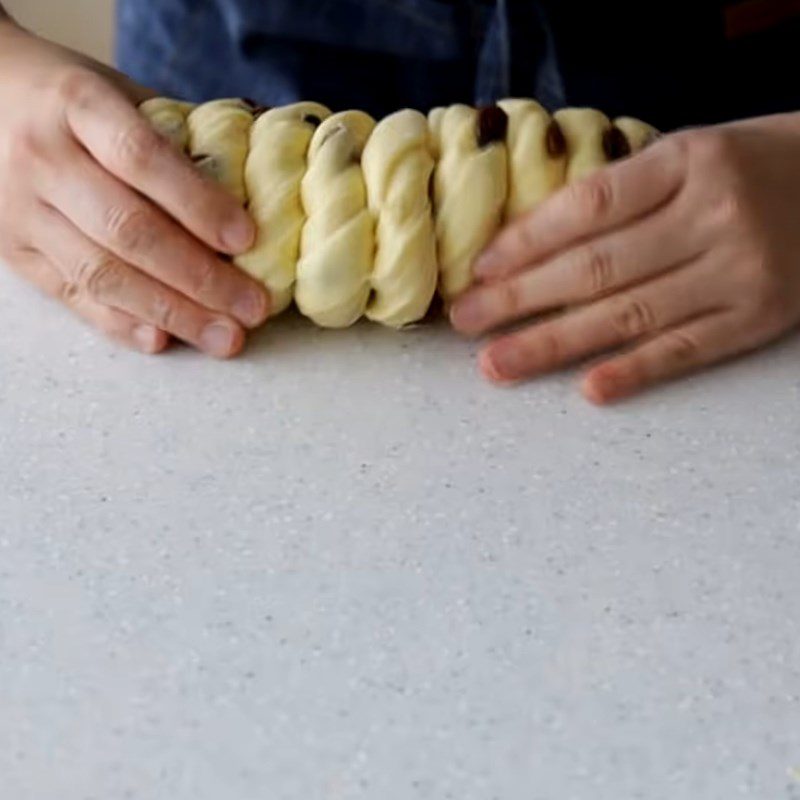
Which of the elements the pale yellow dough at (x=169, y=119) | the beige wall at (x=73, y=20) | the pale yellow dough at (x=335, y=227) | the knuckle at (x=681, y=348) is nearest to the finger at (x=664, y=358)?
the knuckle at (x=681, y=348)

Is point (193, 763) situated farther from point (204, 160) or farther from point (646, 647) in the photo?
point (204, 160)

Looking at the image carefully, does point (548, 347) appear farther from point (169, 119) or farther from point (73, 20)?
point (73, 20)

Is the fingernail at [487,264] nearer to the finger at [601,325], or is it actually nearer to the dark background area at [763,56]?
the finger at [601,325]

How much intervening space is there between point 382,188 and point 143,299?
12cm

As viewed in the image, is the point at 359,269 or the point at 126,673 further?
the point at 359,269

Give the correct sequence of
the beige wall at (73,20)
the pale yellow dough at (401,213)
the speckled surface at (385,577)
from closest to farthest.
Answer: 1. the speckled surface at (385,577)
2. the pale yellow dough at (401,213)
3. the beige wall at (73,20)

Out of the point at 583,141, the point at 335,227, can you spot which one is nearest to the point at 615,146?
the point at 583,141

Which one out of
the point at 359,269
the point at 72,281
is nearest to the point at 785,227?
the point at 359,269

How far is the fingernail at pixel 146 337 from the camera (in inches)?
23.9

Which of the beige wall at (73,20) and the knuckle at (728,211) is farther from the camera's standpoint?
the beige wall at (73,20)

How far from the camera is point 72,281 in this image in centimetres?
63

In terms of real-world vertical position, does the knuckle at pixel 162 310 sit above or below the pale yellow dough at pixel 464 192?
below

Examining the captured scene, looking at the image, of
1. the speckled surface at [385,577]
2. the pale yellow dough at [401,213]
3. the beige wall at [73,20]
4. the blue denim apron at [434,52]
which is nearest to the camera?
the speckled surface at [385,577]

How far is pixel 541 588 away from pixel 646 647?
0.04 meters
